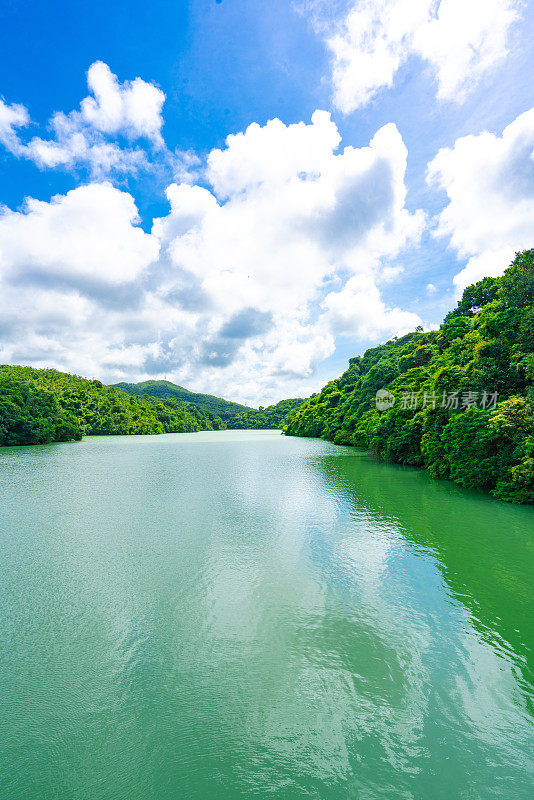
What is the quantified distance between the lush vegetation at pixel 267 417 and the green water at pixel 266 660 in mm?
166956

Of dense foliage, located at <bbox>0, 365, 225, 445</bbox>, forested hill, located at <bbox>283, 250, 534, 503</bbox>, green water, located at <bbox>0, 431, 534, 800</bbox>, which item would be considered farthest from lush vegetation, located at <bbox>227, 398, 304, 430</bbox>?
green water, located at <bbox>0, 431, 534, 800</bbox>

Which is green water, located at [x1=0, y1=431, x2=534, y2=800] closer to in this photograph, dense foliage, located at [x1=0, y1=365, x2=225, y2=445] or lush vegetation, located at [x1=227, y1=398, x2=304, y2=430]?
dense foliage, located at [x1=0, y1=365, x2=225, y2=445]

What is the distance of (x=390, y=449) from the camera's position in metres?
34.2

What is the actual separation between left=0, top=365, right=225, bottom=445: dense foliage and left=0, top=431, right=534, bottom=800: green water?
51.1 m

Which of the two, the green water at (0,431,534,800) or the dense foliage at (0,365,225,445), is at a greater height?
the dense foliage at (0,365,225,445)

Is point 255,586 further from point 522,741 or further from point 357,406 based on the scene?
point 357,406

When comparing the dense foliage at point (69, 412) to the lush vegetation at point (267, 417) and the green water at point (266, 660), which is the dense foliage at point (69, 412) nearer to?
the lush vegetation at point (267, 417)

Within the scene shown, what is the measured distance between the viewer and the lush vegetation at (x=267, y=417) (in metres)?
183

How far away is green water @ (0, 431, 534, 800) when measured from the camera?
4.59 metres

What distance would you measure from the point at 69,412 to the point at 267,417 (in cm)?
11379

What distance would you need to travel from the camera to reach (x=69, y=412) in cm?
8050

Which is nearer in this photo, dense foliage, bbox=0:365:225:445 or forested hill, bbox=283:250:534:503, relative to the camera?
forested hill, bbox=283:250:534:503

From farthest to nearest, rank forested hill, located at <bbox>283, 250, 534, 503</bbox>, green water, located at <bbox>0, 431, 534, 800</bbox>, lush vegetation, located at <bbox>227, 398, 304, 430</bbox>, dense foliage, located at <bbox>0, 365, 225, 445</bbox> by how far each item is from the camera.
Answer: lush vegetation, located at <bbox>227, 398, 304, 430</bbox> < dense foliage, located at <bbox>0, 365, 225, 445</bbox> < forested hill, located at <bbox>283, 250, 534, 503</bbox> < green water, located at <bbox>0, 431, 534, 800</bbox>

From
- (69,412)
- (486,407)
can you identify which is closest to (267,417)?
(69,412)
